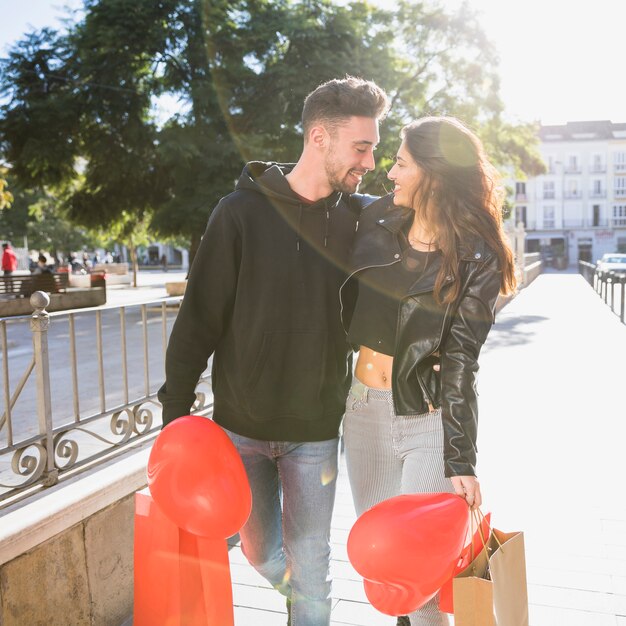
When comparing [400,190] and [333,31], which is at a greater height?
[333,31]

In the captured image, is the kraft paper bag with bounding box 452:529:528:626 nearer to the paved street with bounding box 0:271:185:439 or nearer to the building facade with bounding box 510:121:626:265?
the paved street with bounding box 0:271:185:439

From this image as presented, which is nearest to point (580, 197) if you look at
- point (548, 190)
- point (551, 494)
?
point (548, 190)

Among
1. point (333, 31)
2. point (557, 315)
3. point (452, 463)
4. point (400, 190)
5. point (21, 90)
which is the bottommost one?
point (557, 315)

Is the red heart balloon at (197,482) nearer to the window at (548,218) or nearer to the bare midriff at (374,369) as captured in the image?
the bare midriff at (374,369)

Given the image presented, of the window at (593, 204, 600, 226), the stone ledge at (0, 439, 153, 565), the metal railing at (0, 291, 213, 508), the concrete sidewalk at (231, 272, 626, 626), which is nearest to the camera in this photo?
the stone ledge at (0, 439, 153, 565)

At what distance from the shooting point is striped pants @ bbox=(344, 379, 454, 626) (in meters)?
2.23

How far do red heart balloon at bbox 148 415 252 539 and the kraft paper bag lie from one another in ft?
2.27

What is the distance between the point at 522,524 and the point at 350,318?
2.17 m

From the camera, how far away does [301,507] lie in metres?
2.44

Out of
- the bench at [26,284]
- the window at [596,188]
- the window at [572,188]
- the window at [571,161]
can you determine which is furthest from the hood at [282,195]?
the window at [596,188]

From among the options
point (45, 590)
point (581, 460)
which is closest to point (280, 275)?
point (45, 590)

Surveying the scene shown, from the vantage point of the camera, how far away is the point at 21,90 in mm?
16844

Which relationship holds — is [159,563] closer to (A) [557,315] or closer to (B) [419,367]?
(B) [419,367]

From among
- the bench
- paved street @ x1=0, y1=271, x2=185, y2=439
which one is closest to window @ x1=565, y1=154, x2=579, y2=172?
the bench
